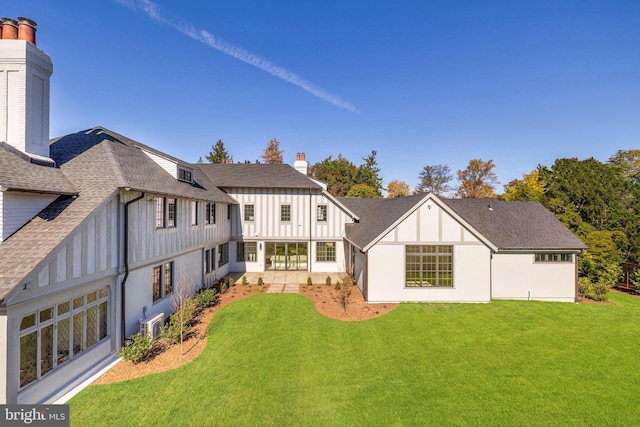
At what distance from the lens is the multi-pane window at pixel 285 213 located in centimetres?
2183

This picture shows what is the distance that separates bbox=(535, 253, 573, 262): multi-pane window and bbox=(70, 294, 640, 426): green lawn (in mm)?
3690

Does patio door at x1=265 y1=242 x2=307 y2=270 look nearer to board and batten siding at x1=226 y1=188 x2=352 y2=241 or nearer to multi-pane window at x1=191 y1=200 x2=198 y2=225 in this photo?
board and batten siding at x1=226 y1=188 x2=352 y2=241

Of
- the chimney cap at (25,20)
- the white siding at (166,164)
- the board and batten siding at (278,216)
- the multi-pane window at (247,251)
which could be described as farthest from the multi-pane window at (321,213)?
the chimney cap at (25,20)

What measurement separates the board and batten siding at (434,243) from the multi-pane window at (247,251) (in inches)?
429

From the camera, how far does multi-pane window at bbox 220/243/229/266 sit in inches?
795

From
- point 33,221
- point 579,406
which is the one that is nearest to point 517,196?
point 579,406

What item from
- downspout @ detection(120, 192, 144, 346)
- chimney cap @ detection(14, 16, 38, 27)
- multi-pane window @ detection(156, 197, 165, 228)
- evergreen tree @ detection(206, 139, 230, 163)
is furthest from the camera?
evergreen tree @ detection(206, 139, 230, 163)

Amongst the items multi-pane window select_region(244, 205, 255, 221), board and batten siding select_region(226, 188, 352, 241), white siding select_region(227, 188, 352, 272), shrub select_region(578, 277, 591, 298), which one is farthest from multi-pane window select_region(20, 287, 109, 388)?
shrub select_region(578, 277, 591, 298)

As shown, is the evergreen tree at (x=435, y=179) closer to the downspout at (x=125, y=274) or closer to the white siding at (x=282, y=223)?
the white siding at (x=282, y=223)

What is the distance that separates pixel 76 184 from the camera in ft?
27.6

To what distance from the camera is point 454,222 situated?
48.8 feet

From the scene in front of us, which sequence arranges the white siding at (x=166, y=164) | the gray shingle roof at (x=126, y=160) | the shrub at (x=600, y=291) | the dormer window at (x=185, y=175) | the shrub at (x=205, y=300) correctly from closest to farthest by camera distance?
the gray shingle roof at (x=126, y=160)
the shrub at (x=205, y=300)
the white siding at (x=166, y=164)
the dormer window at (x=185, y=175)
the shrub at (x=600, y=291)

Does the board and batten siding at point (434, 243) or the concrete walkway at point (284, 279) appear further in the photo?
the concrete walkway at point (284, 279)

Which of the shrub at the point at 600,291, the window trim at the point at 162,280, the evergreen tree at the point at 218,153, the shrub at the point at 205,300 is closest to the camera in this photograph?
the window trim at the point at 162,280
